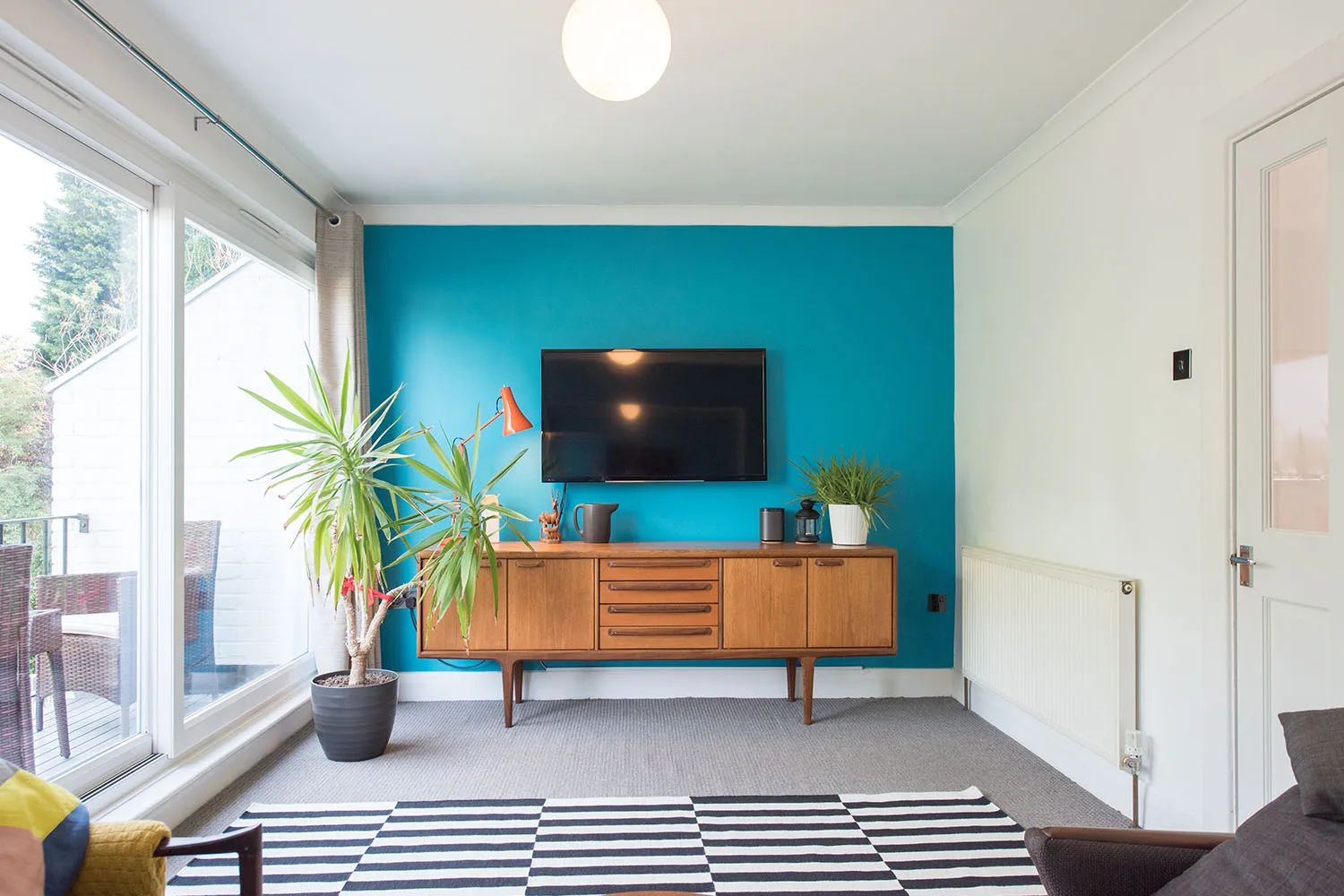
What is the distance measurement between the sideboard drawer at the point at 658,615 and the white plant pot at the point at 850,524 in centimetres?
69

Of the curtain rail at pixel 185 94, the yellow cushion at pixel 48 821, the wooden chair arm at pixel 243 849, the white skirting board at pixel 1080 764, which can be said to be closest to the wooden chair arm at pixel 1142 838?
the white skirting board at pixel 1080 764

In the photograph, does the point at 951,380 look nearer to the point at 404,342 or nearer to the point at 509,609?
the point at 509,609

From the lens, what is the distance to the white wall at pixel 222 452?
2.44 meters

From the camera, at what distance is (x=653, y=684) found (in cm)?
411

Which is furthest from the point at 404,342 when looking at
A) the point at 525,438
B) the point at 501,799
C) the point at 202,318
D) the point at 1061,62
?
the point at 1061,62

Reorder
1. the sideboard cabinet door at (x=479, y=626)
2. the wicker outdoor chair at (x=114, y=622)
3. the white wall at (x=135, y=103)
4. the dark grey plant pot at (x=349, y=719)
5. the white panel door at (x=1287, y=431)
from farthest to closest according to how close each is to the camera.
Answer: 1. the sideboard cabinet door at (x=479, y=626)
2. the dark grey plant pot at (x=349, y=719)
3. the wicker outdoor chair at (x=114, y=622)
4. the white wall at (x=135, y=103)
5. the white panel door at (x=1287, y=431)

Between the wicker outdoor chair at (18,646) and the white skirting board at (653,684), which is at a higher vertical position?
the wicker outdoor chair at (18,646)

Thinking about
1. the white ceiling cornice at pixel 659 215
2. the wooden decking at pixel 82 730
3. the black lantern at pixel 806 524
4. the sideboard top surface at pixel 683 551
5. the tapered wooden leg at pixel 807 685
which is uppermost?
the white ceiling cornice at pixel 659 215

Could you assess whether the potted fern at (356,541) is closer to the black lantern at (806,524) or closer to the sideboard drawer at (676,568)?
the sideboard drawer at (676,568)

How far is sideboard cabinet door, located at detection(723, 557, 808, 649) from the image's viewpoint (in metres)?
3.63

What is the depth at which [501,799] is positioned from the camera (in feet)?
9.20

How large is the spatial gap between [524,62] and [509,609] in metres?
2.20

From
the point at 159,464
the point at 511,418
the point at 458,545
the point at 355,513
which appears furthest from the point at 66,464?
the point at 511,418

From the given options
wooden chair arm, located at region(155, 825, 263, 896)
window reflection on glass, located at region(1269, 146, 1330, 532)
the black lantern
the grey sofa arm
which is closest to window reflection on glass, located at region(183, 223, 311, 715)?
wooden chair arm, located at region(155, 825, 263, 896)
